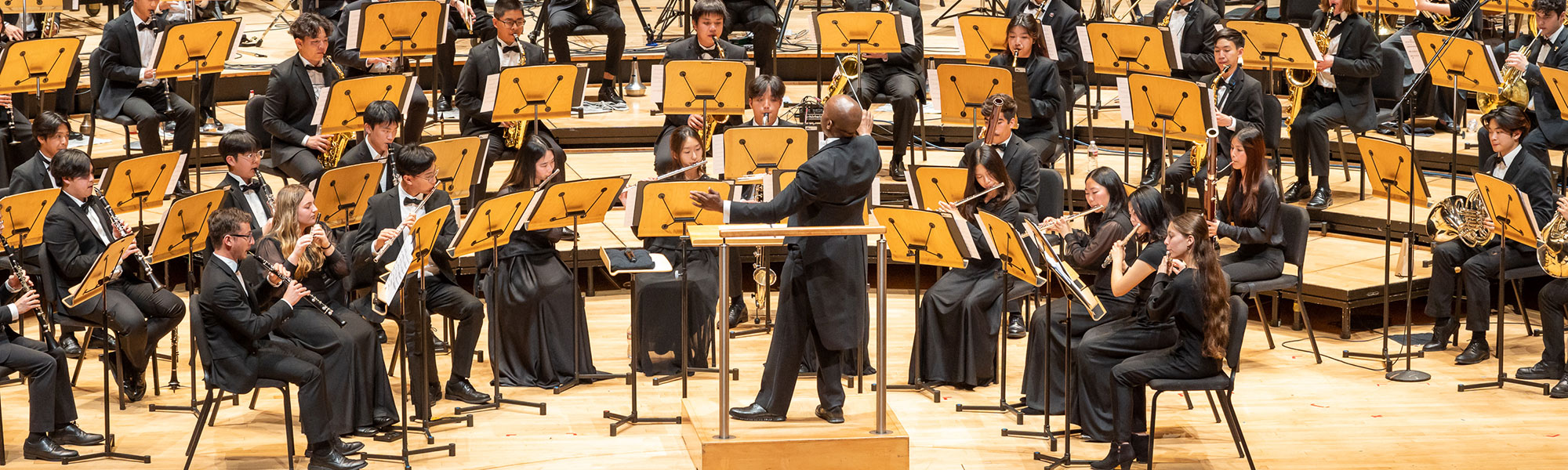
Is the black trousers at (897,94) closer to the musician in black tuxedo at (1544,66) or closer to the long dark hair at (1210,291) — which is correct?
the musician in black tuxedo at (1544,66)

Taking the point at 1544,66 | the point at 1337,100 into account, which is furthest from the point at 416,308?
the point at 1544,66

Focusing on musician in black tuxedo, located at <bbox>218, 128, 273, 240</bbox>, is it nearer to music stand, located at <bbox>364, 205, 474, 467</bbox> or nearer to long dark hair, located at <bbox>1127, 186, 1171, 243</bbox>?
music stand, located at <bbox>364, 205, 474, 467</bbox>

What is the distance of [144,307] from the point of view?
6438mm

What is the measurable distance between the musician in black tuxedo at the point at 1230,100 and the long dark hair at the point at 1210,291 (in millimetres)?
2460

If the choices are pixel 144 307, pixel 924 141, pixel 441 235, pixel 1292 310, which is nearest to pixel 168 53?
pixel 144 307

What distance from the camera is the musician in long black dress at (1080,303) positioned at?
6113 millimetres

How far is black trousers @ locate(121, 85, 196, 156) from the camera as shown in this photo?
8188 millimetres

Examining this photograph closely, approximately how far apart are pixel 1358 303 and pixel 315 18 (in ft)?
17.0

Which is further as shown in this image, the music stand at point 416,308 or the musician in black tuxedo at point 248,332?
the music stand at point 416,308

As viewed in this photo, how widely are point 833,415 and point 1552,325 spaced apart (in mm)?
3342

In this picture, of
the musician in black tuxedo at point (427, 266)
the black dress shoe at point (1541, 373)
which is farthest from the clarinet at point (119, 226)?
the black dress shoe at point (1541, 373)

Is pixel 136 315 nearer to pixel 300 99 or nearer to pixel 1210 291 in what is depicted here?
pixel 300 99

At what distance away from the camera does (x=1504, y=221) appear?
6488 mm

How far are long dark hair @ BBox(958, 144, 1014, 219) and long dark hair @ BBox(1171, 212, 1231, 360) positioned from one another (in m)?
1.26
